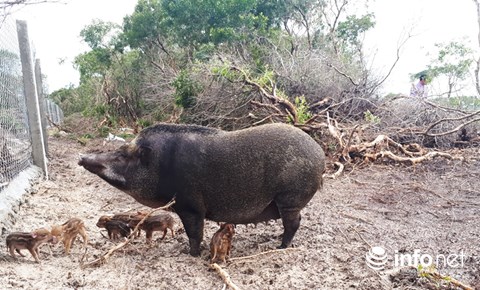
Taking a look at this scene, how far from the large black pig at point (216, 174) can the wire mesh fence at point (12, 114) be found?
1.67 m

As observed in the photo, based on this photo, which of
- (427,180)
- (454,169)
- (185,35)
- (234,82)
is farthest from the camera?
(185,35)

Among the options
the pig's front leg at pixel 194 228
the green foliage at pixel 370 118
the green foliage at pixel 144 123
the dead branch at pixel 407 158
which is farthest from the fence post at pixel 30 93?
the green foliage at pixel 144 123

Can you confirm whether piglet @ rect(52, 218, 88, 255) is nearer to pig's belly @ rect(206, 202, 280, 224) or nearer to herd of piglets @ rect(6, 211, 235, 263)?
herd of piglets @ rect(6, 211, 235, 263)

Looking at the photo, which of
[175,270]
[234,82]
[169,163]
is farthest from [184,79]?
[175,270]

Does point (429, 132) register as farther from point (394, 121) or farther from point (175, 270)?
point (175, 270)

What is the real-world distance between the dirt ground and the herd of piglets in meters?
0.11

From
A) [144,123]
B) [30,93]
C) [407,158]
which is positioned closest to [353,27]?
[144,123]

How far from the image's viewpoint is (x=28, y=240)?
361cm

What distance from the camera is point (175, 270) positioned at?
3.75 metres

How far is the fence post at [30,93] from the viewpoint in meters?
6.86

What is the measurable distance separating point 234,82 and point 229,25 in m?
8.66

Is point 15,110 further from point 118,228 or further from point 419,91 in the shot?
point 419,91

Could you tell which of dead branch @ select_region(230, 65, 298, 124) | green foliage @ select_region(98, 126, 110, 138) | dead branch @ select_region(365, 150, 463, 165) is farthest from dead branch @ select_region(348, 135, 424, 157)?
green foliage @ select_region(98, 126, 110, 138)

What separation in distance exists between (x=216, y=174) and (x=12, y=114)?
333 cm
